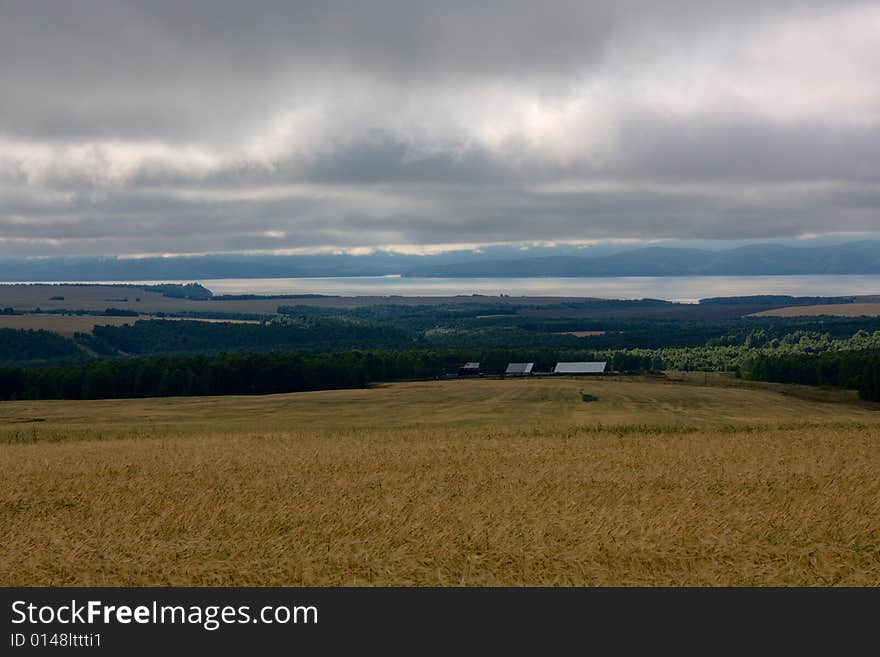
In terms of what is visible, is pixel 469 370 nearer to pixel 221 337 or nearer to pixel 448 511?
pixel 448 511

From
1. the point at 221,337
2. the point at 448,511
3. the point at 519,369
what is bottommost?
the point at 221,337

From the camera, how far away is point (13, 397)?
2977 inches

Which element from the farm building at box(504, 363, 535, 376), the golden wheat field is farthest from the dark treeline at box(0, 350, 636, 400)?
the golden wheat field

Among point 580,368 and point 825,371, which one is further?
Result: point 580,368

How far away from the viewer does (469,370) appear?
10100 centimetres

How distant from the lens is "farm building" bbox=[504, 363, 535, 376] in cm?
9907

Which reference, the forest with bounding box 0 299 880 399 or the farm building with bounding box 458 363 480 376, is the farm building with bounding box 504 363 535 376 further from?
the farm building with bounding box 458 363 480 376

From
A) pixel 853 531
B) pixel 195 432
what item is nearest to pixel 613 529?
pixel 853 531

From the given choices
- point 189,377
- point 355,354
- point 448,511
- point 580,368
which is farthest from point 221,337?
point 448,511

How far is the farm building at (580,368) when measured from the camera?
100375mm

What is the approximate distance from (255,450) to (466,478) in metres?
9.54

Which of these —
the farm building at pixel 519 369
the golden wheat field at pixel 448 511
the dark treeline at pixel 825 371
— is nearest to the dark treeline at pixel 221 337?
the farm building at pixel 519 369

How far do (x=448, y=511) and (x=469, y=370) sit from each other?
86258 millimetres
